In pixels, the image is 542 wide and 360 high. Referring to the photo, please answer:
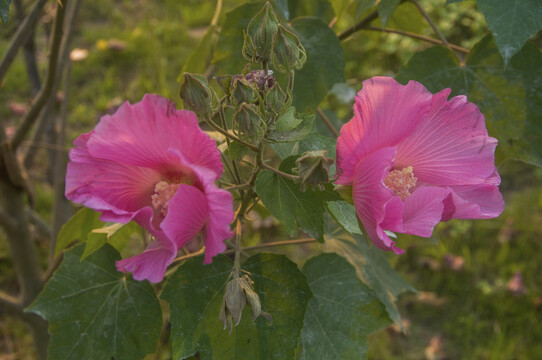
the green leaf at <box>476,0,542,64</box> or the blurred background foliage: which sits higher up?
the green leaf at <box>476,0,542,64</box>

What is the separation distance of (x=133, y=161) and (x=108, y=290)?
36 cm

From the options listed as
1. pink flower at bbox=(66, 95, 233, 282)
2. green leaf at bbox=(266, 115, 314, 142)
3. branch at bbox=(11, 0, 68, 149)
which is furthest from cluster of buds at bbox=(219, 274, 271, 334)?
branch at bbox=(11, 0, 68, 149)

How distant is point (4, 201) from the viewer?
1370 mm

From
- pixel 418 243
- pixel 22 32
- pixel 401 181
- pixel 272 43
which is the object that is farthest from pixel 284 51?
pixel 418 243

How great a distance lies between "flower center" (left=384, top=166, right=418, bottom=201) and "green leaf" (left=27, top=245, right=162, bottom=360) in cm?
44

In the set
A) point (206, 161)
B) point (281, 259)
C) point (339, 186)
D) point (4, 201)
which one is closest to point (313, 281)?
point (281, 259)

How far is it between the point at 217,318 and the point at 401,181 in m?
→ 0.34

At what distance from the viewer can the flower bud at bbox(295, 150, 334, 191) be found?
0.65 metres

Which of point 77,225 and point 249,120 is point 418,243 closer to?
point 77,225

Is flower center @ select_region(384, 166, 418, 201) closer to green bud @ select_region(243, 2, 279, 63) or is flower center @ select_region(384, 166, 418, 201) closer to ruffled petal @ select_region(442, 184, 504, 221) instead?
ruffled petal @ select_region(442, 184, 504, 221)

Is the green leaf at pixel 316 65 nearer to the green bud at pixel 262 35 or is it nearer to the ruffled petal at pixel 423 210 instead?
the green bud at pixel 262 35

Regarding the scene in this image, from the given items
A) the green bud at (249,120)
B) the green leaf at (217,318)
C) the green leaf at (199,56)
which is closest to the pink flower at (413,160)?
the green bud at (249,120)

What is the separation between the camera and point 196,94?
689 millimetres

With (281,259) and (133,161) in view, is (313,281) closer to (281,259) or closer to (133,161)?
(281,259)
